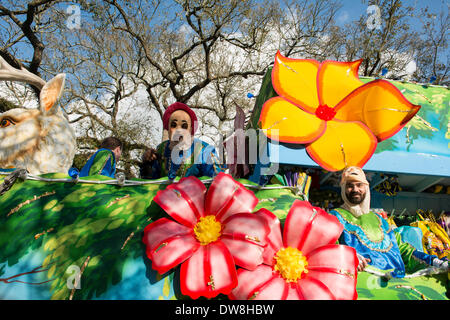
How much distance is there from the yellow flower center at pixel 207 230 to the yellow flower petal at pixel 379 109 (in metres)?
2.61

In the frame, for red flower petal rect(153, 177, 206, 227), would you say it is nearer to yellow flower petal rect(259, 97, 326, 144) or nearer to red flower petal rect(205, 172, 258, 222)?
red flower petal rect(205, 172, 258, 222)

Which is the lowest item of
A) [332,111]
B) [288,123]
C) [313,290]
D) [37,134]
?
[313,290]

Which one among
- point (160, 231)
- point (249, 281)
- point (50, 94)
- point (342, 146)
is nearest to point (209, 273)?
point (249, 281)

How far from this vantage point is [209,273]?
108 centimetres

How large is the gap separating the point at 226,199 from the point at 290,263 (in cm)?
37

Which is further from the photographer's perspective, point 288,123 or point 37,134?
point 288,123

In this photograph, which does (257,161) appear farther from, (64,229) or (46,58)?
(46,58)

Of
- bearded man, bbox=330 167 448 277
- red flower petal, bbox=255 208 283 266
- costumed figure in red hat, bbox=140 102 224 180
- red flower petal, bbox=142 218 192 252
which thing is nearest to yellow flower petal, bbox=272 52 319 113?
costumed figure in red hat, bbox=140 102 224 180

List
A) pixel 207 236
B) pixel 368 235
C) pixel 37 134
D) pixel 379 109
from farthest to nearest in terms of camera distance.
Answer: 1. pixel 379 109
2. pixel 37 134
3. pixel 368 235
4. pixel 207 236

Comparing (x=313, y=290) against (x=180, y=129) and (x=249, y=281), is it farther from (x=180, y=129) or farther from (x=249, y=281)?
(x=180, y=129)

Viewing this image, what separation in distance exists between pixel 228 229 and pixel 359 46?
10.9 meters

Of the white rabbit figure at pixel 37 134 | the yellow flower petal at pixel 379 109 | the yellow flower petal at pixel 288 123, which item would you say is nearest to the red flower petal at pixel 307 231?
the yellow flower petal at pixel 288 123

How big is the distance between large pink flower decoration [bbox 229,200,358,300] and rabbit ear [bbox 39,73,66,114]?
225 centimetres
